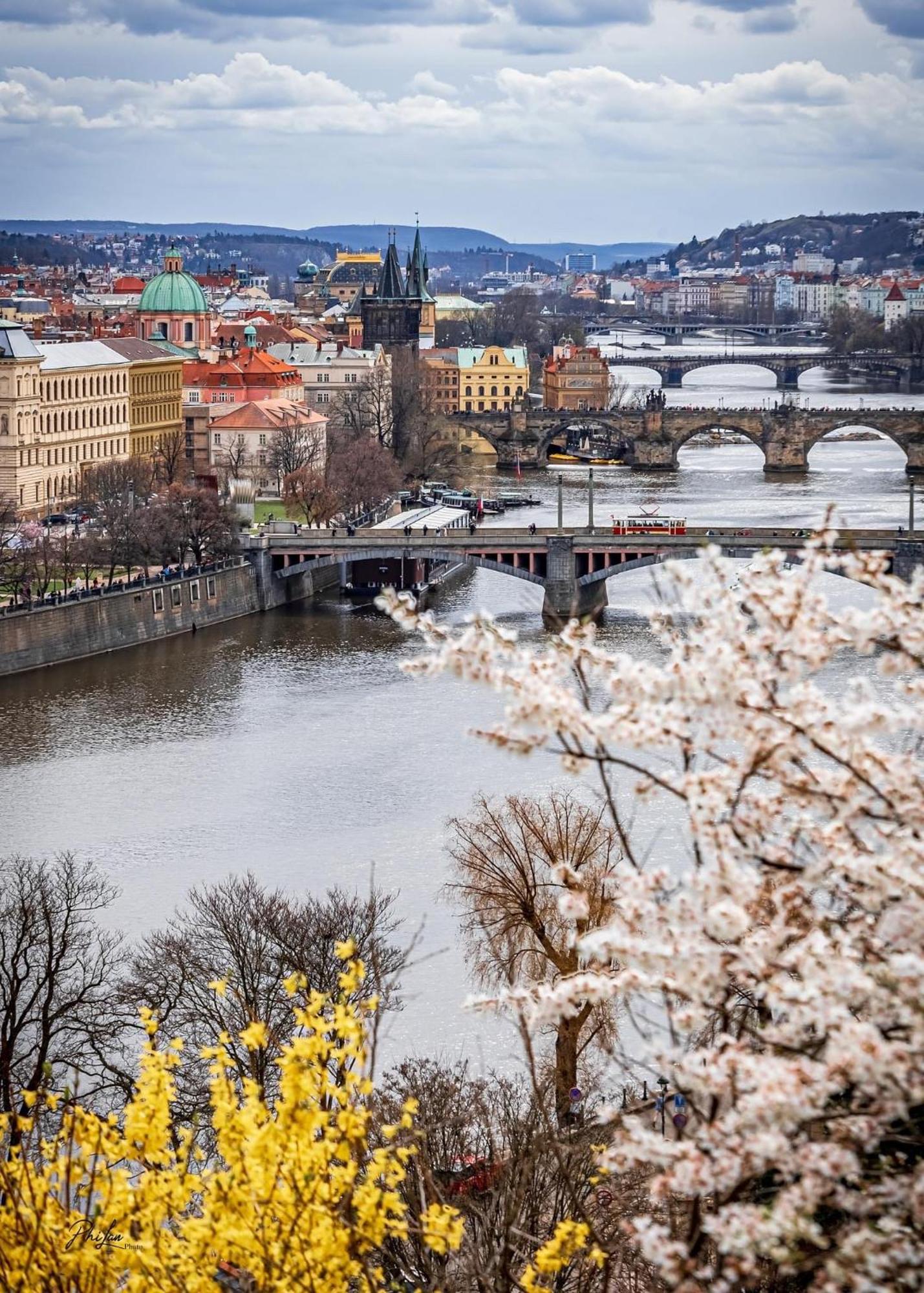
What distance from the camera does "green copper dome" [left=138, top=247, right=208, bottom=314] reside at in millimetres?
59562

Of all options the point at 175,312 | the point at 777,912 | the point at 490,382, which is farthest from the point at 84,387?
the point at 777,912

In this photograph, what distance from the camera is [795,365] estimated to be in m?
80.8

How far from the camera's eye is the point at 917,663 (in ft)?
13.2

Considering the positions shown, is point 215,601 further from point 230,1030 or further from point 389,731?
point 230,1030

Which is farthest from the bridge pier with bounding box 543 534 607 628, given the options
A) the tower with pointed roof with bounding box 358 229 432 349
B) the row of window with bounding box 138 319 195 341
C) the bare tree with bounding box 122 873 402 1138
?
the tower with pointed roof with bounding box 358 229 432 349

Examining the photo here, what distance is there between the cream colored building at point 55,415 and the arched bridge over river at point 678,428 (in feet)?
47.8

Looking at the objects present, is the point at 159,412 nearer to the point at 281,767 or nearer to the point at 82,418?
the point at 82,418

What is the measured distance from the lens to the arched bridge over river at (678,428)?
52.2m

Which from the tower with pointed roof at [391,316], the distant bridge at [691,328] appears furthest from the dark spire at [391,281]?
the distant bridge at [691,328]

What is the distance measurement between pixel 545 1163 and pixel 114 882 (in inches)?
299

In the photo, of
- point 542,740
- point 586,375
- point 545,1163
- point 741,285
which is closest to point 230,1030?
point 545,1163

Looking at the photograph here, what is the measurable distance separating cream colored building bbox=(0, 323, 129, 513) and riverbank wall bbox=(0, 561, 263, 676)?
7.36 meters

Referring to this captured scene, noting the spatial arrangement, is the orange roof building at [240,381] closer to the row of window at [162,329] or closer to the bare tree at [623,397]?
the row of window at [162,329]

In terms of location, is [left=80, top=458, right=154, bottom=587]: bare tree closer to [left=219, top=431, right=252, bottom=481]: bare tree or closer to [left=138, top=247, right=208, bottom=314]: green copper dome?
[left=219, top=431, right=252, bottom=481]: bare tree
